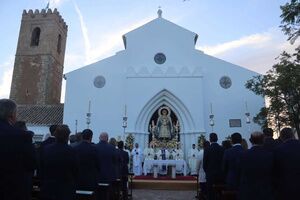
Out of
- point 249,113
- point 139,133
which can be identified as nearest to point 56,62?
point 139,133

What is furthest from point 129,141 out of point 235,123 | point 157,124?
point 235,123

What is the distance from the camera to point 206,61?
731 inches

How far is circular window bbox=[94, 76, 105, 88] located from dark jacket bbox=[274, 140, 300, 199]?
15212 mm

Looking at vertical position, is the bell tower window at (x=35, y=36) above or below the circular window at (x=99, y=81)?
above

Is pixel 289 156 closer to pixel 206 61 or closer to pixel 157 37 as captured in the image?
pixel 206 61

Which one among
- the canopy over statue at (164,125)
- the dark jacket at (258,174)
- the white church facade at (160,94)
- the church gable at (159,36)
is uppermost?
the church gable at (159,36)

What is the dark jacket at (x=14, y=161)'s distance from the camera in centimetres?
281

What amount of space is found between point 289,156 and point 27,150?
3.63 m

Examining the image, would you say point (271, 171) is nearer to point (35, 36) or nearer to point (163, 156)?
point (163, 156)

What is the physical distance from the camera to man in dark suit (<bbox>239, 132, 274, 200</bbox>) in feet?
13.6

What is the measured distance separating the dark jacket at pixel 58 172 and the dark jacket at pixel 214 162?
3.78 meters

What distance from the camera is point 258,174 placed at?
4.16 m

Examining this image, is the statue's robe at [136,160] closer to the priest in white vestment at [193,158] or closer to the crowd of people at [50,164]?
the priest in white vestment at [193,158]

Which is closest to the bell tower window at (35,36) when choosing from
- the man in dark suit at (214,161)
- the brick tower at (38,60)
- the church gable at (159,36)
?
the brick tower at (38,60)
